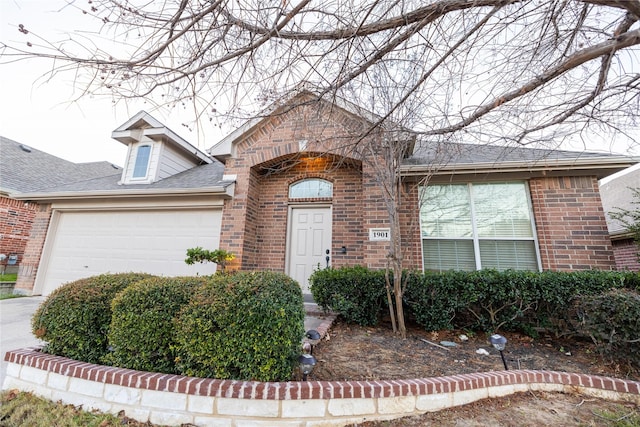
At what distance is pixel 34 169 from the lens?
10586 mm

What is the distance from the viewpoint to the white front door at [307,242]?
645 centimetres

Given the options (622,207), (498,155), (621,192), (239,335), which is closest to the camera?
(239,335)

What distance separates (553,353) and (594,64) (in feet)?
11.6

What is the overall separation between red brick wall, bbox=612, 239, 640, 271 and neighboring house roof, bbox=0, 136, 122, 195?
1471cm

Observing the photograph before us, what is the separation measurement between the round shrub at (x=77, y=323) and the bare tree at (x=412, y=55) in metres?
2.21

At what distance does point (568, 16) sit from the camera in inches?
109

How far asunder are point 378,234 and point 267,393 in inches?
153

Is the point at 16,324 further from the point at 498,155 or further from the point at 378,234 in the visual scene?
the point at 498,155

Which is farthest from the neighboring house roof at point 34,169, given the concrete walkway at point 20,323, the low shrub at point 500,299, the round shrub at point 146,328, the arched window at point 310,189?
the low shrub at point 500,299

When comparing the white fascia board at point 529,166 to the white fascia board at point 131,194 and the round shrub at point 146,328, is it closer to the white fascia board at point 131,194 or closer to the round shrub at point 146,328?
the white fascia board at point 131,194

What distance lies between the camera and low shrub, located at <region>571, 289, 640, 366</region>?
2818 millimetres

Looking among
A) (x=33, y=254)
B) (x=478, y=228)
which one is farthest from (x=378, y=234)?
(x=33, y=254)

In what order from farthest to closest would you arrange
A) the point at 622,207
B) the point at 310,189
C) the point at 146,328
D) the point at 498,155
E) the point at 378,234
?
1. the point at 622,207
2. the point at 310,189
3. the point at 378,234
4. the point at 498,155
5. the point at 146,328

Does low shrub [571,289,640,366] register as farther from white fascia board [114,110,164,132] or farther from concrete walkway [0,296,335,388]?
white fascia board [114,110,164,132]
